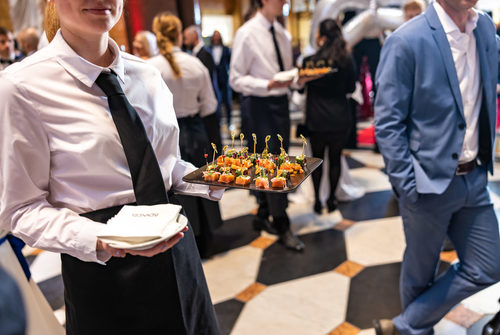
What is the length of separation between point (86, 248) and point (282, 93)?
2110 millimetres

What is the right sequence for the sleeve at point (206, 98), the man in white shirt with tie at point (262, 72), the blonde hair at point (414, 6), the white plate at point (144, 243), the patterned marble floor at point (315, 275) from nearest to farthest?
the white plate at point (144, 243) → the patterned marble floor at point (315, 275) → the sleeve at point (206, 98) → the man in white shirt with tie at point (262, 72) → the blonde hair at point (414, 6)

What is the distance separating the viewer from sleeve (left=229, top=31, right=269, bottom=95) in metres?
2.72

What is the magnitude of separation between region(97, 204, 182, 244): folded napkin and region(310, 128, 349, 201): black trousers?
2.52 meters

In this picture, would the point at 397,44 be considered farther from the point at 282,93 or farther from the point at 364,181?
the point at 364,181

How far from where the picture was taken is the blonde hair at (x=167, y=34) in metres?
2.40

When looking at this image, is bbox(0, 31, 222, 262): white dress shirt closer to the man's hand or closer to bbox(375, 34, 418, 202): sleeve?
bbox(375, 34, 418, 202): sleeve

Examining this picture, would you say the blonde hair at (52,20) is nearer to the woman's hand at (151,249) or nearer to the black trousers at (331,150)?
the woman's hand at (151,249)

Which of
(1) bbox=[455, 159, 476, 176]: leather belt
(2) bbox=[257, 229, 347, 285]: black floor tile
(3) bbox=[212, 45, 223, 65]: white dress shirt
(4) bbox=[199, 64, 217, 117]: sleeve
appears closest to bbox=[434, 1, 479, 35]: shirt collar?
(1) bbox=[455, 159, 476, 176]: leather belt

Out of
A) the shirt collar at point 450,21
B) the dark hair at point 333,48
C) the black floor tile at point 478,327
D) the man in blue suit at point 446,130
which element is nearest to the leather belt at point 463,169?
the man in blue suit at point 446,130

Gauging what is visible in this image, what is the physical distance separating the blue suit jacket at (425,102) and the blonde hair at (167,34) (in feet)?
4.18

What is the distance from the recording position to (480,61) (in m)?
1.56

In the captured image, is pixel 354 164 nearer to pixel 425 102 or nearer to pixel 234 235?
pixel 234 235

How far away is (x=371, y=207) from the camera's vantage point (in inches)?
138

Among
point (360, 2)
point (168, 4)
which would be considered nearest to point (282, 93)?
point (168, 4)
